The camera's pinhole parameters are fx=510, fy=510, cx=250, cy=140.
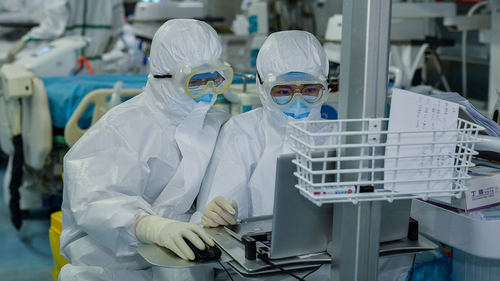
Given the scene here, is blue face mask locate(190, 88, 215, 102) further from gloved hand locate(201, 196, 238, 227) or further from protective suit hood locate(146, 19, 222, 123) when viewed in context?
gloved hand locate(201, 196, 238, 227)

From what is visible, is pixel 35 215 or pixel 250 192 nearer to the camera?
pixel 250 192

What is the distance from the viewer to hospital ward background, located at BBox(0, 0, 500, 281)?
1.02 metres

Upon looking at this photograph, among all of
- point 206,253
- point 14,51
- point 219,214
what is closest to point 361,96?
point 206,253

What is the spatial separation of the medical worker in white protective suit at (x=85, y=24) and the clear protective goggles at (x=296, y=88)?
4111 mm

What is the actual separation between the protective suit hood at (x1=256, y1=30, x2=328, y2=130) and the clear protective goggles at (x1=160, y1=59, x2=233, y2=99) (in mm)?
146

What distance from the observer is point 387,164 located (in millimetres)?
971

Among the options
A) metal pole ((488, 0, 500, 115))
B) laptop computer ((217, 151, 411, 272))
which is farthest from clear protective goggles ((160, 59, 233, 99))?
metal pole ((488, 0, 500, 115))

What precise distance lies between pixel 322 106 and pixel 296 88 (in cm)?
98

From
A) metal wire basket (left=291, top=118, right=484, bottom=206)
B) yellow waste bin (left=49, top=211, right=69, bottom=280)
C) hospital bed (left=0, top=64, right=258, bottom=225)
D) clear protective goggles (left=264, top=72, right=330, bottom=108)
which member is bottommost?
yellow waste bin (left=49, top=211, right=69, bottom=280)

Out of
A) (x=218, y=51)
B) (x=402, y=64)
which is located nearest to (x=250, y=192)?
(x=218, y=51)

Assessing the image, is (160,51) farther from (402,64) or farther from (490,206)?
(402,64)

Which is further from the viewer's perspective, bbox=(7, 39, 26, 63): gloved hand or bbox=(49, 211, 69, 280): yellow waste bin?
bbox=(7, 39, 26, 63): gloved hand

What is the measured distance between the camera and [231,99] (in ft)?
8.38

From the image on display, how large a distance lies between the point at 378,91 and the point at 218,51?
0.89m
